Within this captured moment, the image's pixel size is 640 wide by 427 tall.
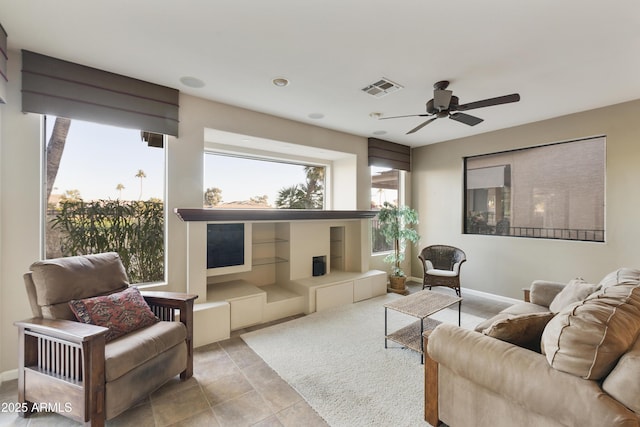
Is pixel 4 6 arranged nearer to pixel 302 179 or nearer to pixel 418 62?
pixel 418 62

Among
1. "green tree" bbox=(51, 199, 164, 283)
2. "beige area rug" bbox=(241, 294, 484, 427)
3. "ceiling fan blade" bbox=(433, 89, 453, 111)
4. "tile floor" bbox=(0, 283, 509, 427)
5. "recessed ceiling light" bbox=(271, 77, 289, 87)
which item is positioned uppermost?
"recessed ceiling light" bbox=(271, 77, 289, 87)

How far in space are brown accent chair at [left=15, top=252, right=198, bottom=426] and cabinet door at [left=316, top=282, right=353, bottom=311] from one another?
195cm

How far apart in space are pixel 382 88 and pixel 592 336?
262cm

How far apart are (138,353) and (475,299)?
4614mm

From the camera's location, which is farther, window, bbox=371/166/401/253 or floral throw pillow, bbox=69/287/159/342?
window, bbox=371/166/401/253

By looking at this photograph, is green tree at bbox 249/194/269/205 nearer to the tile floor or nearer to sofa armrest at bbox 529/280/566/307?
the tile floor

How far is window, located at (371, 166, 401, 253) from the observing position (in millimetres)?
5277

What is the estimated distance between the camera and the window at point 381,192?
528cm

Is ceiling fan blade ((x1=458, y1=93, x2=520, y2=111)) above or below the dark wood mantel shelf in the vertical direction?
above

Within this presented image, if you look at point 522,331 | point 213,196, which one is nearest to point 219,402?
point 522,331

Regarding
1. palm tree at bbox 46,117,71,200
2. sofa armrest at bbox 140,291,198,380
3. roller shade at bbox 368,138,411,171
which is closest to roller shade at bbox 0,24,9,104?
palm tree at bbox 46,117,71,200

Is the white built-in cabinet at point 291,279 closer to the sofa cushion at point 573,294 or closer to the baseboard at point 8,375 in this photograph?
the baseboard at point 8,375

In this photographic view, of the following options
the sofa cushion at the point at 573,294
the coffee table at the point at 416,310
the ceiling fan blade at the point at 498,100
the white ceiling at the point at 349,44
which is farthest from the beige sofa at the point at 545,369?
the white ceiling at the point at 349,44

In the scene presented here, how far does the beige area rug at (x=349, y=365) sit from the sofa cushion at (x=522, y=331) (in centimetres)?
83
